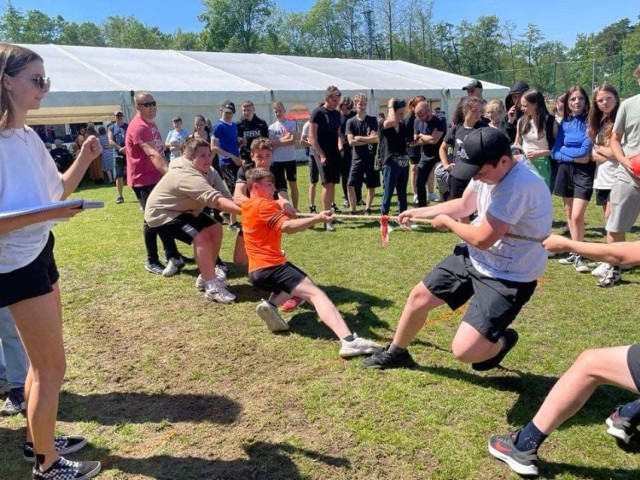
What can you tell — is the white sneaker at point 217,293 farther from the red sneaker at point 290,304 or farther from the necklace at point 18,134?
the necklace at point 18,134

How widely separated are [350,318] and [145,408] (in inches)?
78.1

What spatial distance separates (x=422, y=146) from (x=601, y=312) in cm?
489

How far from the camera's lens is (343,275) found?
5.97 m

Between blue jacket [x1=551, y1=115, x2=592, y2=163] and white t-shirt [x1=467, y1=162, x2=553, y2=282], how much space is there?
10.9 feet

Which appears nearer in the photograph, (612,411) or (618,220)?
(612,411)

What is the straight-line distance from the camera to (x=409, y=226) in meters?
4.29

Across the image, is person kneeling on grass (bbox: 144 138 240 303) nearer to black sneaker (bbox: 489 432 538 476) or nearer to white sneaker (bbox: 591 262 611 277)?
black sneaker (bbox: 489 432 538 476)

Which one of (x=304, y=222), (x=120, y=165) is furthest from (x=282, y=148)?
(x=120, y=165)

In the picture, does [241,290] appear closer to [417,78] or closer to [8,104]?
[8,104]

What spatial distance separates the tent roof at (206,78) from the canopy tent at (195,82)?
3 centimetres

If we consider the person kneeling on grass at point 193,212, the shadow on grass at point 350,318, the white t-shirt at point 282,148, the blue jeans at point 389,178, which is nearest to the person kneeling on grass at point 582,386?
A: the shadow on grass at point 350,318

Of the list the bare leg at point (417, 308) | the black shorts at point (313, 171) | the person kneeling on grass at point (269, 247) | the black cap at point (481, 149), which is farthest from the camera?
the black shorts at point (313, 171)

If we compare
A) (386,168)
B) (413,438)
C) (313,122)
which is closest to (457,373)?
(413,438)

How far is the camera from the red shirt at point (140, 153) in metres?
6.25
